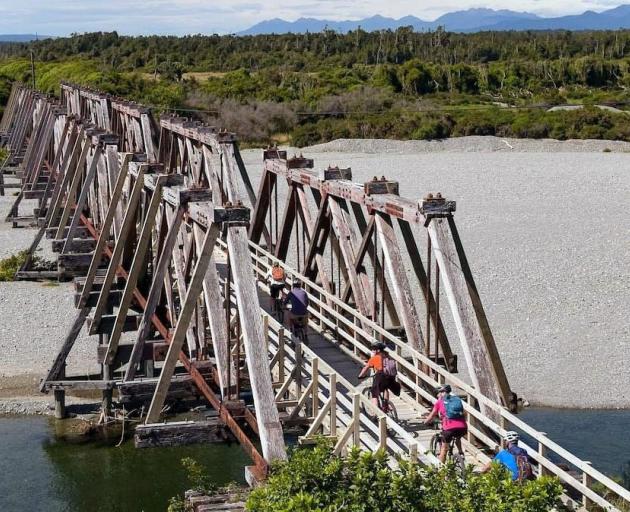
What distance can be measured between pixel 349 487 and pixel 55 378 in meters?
12.7

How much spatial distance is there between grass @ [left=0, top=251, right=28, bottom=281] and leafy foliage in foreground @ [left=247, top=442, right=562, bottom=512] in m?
23.7

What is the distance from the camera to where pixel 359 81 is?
86188 millimetres

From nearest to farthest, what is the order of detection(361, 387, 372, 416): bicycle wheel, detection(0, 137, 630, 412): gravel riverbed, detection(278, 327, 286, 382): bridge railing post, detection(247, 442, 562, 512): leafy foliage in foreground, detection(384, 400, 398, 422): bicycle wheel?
detection(247, 442, 562, 512): leafy foliage in foreground, detection(384, 400, 398, 422): bicycle wheel, detection(361, 387, 372, 416): bicycle wheel, detection(278, 327, 286, 382): bridge railing post, detection(0, 137, 630, 412): gravel riverbed

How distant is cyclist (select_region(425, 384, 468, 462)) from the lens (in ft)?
36.6

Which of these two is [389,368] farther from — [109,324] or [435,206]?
[109,324]

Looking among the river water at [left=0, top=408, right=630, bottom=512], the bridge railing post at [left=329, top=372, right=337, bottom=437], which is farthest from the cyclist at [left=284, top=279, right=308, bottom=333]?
the bridge railing post at [left=329, top=372, right=337, bottom=437]

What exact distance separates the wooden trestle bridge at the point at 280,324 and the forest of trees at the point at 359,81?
41335 millimetres

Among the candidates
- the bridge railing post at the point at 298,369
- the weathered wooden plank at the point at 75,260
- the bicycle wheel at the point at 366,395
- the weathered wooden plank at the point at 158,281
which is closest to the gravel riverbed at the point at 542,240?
the weathered wooden plank at the point at 75,260

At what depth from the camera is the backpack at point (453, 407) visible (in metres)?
11.2

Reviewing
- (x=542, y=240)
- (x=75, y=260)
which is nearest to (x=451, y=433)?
(x=75, y=260)

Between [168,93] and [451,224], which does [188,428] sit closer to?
[451,224]

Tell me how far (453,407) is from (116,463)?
9.56 meters

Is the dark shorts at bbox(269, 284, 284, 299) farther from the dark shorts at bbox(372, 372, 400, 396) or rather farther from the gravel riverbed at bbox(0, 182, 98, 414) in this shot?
the gravel riverbed at bbox(0, 182, 98, 414)

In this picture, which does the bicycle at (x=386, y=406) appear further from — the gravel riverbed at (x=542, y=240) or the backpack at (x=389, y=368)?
the gravel riverbed at (x=542, y=240)
